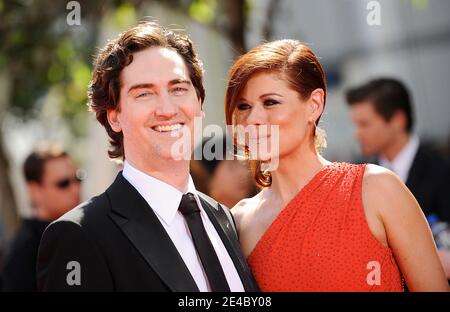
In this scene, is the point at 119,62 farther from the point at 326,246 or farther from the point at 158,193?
the point at 326,246

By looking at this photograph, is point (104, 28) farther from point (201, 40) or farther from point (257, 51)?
point (257, 51)

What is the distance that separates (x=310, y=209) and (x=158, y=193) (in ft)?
2.48

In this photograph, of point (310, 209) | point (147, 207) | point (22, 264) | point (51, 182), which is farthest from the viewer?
point (51, 182)

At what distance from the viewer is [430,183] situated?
17.1ft

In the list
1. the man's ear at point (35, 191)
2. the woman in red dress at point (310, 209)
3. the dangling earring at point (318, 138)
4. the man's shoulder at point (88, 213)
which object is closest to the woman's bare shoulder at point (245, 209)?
the woman in red dress at point (310, 209)

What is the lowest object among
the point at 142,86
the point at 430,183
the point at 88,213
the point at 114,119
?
the point at 430,183

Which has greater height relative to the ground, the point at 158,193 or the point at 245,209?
the point at 158,193

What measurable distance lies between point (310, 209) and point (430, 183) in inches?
78.6

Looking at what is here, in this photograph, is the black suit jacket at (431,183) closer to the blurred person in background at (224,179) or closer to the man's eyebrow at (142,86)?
the blurred person in background at (224,179)

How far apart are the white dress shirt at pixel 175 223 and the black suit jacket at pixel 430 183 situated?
2.35 metres

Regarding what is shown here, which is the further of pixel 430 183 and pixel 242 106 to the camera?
pixel 430 183

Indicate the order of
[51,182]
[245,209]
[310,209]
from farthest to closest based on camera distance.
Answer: [51,182] → [245,209] → [310,209]

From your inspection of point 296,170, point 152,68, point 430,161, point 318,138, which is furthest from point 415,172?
point 152,68

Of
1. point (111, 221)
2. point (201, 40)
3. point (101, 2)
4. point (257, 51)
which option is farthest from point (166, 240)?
point (201, 40)
